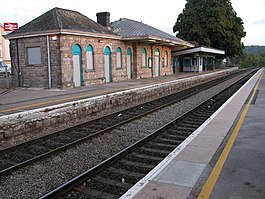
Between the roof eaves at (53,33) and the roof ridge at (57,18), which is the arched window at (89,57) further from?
the roof ridge at (57,18)

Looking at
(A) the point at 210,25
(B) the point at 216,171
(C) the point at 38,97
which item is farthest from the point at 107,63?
(A) the point at 210,25

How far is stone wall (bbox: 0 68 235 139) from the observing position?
927 centimetres

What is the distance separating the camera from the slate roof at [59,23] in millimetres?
18781

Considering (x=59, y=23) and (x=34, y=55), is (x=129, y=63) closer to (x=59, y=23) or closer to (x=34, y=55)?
(x=59, y=23)

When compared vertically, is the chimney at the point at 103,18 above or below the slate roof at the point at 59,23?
above

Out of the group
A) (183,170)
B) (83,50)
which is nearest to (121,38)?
(83,50)

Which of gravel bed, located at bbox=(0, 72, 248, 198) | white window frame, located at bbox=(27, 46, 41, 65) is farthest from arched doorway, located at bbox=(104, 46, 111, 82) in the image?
gravel bed, located at bbox=(0, 72, 248, 198)

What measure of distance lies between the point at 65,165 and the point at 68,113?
5160 millimetres

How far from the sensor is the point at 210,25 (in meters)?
51.5

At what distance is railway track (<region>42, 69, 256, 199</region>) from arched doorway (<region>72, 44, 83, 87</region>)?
36.8ft

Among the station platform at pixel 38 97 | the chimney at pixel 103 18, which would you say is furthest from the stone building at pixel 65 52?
the chimney at pixel 103 18

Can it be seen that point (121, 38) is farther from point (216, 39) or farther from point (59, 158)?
point (216, 39)

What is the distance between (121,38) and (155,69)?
8039mm

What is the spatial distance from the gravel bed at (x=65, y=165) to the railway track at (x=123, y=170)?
50cm
